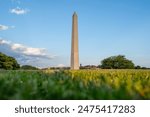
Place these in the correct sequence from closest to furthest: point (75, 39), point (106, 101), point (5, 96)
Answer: point (106, 101) < point (5, 96) < point (75, 39)

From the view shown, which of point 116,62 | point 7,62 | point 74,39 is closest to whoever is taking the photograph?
point 74,39

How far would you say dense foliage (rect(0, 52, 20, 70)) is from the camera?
76438 mm

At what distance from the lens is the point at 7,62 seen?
77.9m

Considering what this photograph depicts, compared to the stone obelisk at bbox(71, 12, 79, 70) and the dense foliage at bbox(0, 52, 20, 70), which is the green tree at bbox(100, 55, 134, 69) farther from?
the stone obelisk at bbox(71, 12, 79, 70)

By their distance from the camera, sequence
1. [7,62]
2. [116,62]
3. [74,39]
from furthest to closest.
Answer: [116,62] → [7,62] → [74,39]

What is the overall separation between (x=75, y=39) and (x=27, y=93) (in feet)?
113

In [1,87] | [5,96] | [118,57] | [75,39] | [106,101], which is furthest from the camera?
[118,57]

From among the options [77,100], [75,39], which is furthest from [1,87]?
[75,39]

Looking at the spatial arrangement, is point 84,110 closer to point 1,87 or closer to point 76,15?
point 1,87

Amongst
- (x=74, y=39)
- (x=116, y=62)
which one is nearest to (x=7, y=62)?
(x=116, y=62)

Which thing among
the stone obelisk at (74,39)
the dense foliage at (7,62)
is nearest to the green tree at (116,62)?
the dense foliage at (7,62)

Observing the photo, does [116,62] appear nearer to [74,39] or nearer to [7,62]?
[7,62]

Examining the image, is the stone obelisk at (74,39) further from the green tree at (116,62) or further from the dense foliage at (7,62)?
the dense foliage at (7,62)

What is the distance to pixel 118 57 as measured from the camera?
260 feet
